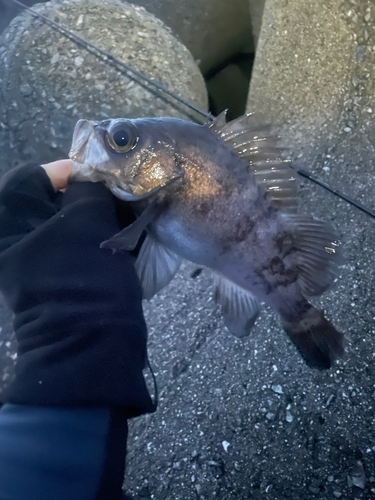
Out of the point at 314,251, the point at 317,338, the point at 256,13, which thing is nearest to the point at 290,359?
the point at 317,338

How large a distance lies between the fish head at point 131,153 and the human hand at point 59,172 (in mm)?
136

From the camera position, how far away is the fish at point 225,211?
87 centimetres

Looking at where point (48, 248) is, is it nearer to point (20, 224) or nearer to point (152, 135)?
point (20, 224)

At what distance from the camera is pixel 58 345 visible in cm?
81

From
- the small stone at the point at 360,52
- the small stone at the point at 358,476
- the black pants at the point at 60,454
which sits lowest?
the small stone at the point at 358,476

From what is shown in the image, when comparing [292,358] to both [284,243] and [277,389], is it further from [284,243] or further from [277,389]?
[284,243]

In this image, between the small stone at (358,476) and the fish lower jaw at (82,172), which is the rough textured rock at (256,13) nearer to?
the fish lower jaw at (82,172)

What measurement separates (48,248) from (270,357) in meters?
0.84

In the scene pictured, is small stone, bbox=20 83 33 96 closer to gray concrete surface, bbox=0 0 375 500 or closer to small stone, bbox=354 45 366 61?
gray concrete surface, bbox=0 0 375 500

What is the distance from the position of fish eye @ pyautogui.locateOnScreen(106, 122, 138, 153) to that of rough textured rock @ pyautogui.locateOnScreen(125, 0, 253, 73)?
1.77 m

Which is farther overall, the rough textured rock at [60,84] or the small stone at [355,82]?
the rough textured rock at [60,84]

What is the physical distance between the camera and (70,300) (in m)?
0.84

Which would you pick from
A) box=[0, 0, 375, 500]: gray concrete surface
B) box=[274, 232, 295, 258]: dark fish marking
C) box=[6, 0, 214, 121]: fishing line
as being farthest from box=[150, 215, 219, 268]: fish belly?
box=[6, 0, 214, 121]: fishing line

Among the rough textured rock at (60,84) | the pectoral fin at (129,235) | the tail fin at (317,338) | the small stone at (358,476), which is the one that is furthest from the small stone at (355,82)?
the small stone at (358,476)
